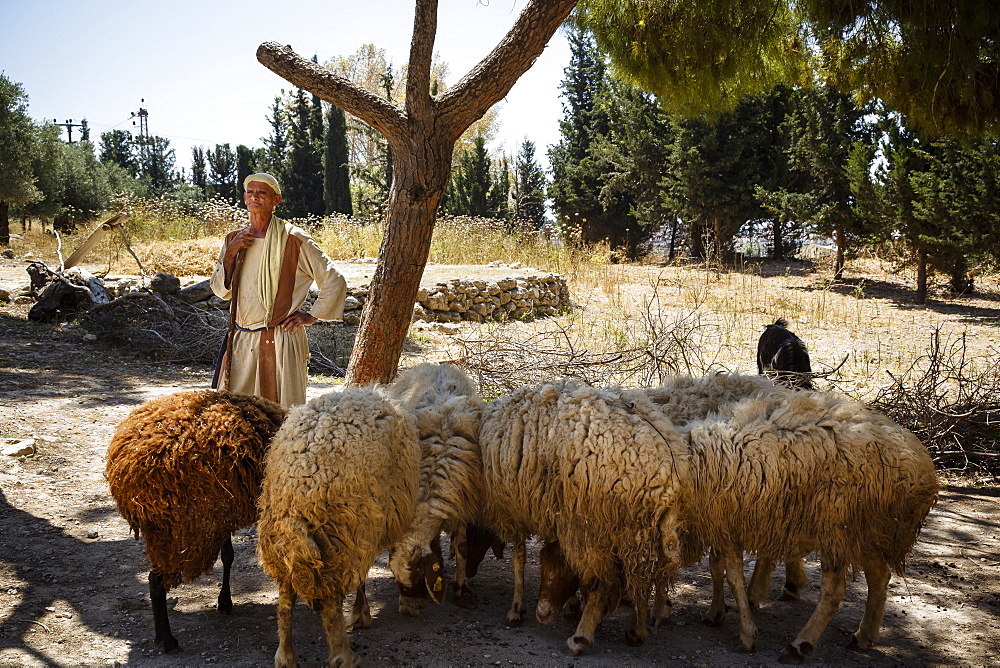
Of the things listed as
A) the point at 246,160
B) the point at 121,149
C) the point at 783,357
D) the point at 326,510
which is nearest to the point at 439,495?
the point at 326,510

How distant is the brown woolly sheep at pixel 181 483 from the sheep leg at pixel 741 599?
7.22 feet

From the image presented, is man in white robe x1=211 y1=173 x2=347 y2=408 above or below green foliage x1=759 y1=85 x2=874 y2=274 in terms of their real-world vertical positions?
below

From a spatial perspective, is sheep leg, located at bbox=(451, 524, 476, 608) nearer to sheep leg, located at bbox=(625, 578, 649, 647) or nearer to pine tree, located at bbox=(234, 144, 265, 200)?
sheep leg, located at bbox=(625, 578, 649, 647)

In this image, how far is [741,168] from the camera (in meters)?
20.4

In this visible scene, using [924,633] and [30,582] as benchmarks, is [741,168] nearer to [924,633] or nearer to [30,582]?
[924,633]

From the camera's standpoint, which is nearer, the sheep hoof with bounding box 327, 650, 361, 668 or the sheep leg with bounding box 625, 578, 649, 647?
the sheep hoof with bounding box 327, 650, 361, 668

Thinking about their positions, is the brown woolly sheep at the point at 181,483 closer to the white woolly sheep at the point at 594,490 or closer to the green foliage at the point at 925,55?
the white woolly sheep at the point at 594,490

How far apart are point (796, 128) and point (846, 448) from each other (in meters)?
17.4

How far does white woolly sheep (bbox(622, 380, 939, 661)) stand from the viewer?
10.5ft

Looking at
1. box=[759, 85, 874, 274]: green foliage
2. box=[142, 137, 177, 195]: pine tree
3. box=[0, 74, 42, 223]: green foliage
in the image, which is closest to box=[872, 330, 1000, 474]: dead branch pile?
box=[759, 85, 874, 274]: green foliage

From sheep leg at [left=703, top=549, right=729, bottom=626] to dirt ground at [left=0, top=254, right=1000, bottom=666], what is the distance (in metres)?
0.05

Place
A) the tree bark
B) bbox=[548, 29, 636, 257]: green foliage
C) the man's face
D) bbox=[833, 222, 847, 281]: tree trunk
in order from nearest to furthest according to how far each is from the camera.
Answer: the man's face, the tree bark, bbox=[833, 222, 847, 281]: tree trunk, bbox=[548, 29, 636, 257]: green foliage

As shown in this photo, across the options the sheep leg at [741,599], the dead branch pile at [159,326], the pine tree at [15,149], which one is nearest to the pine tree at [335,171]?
the pine tree at [15,149]

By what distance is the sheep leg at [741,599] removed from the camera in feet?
10.8
